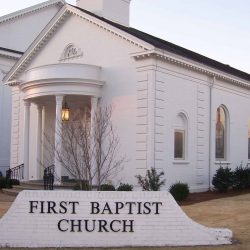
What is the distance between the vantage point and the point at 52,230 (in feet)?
34.6

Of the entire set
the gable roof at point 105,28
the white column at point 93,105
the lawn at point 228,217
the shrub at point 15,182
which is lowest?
the lawn at point 228,217

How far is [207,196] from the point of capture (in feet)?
72.7

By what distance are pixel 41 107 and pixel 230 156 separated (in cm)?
1000

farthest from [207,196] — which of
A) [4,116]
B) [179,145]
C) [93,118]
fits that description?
[4,116]

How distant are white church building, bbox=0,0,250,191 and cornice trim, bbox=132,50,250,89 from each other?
0.05m

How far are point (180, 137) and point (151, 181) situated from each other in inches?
168

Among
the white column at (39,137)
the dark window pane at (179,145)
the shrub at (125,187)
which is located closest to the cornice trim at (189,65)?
the dark window pane at (179,145)

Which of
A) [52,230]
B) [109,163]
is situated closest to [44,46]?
[109,163]

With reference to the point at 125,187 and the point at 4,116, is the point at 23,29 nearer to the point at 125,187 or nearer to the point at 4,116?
the point at 4,116

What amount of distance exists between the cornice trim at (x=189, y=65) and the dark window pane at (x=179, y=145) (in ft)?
9.77

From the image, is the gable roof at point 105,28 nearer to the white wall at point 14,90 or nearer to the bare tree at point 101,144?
the white wall at point 14,90

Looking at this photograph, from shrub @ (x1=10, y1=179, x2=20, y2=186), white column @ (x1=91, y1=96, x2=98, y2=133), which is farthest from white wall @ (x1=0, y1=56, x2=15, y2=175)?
white column @ (x1=91, y1=96, x2=98, y2=133)

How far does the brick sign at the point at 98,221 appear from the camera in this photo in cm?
1051

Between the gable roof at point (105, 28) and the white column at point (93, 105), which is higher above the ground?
the gable roof at point (105, 28)
